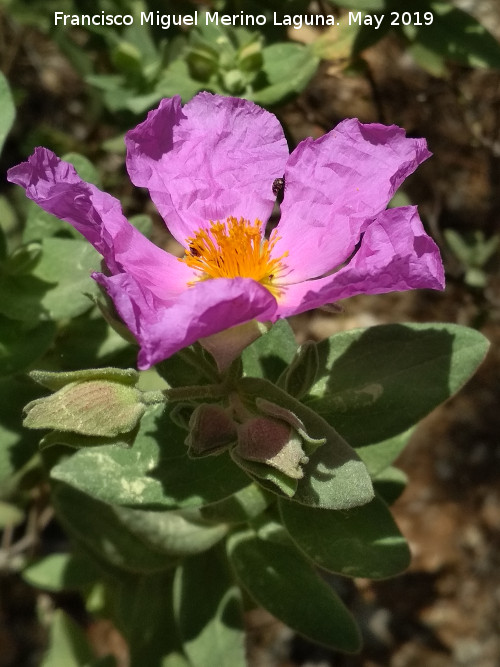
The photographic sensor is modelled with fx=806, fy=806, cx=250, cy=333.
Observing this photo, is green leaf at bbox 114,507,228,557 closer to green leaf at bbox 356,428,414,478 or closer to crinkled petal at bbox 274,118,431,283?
green leaf at bbox 356,428,414,478

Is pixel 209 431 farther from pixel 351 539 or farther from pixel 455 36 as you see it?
pixel 455 36

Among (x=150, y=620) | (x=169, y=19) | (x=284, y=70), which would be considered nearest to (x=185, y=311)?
(x=284, y=70)

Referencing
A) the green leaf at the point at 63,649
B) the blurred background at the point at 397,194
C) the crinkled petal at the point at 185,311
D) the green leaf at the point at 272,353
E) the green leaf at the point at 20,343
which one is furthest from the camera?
the green leaf at the point at 63,649

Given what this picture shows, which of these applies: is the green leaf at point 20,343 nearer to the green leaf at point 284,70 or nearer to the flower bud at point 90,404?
the flower bud at point 90,404

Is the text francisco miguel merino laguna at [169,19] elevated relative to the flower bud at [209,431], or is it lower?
elevated

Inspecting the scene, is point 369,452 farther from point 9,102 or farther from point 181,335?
point 9,102

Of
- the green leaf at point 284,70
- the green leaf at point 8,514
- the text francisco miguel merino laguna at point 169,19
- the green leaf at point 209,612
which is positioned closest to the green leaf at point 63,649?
the green leaf at point 8,514

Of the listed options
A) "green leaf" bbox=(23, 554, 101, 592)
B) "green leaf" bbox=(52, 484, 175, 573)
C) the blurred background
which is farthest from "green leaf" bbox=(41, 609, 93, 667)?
"green leaf" bbox=(52, 484, 175, 573)
